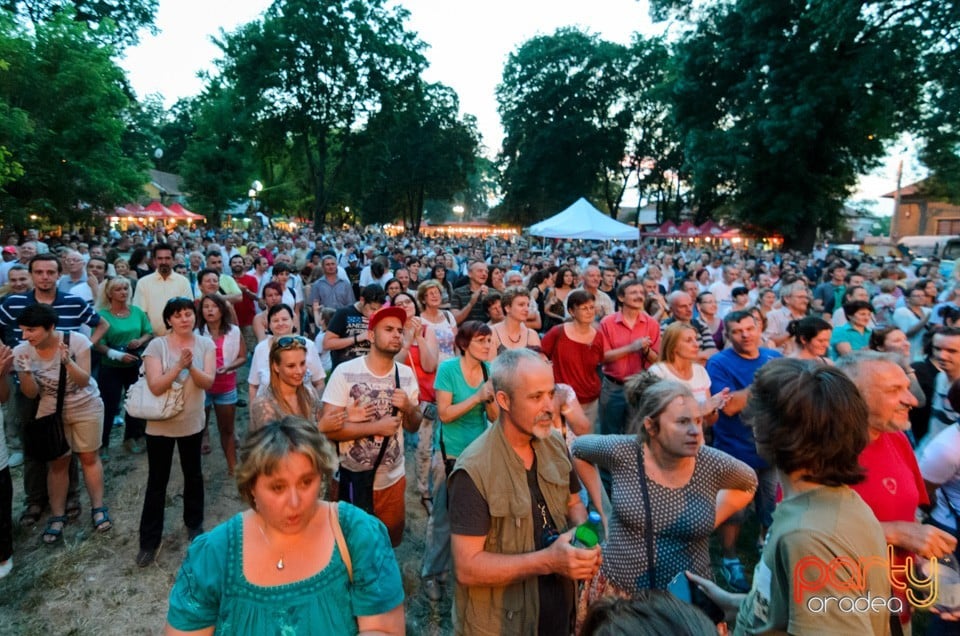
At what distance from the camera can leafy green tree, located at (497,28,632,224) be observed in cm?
4322

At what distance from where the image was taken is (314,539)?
171 centimetres

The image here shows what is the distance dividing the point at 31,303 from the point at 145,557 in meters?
2.49

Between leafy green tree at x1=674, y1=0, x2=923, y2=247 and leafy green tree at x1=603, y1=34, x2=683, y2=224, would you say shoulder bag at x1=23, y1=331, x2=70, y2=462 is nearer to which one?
leafy green tree at x1=674, y1=0, x2=923, y2=247

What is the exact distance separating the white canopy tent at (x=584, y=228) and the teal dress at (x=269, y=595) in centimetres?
1753

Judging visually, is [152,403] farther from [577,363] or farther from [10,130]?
[10,130]

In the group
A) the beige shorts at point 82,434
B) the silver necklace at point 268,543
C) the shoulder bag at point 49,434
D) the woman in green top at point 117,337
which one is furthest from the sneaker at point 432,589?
the woman in green top at point 117,337

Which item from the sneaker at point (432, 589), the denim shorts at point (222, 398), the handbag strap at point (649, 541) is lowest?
the sneaker at point (432, 589)

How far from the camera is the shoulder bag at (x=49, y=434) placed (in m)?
3.94

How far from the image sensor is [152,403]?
3789mm

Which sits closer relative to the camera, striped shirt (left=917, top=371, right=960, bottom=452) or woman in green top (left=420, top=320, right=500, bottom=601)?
striped shirt (left=917, top=371, right=960, bottom=452)

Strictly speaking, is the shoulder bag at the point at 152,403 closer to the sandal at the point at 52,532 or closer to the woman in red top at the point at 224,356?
the woman in red top at the point at 224,356

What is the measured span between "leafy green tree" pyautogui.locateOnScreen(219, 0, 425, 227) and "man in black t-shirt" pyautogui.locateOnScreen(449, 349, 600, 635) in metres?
32.5

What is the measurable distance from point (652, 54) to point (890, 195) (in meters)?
39.7

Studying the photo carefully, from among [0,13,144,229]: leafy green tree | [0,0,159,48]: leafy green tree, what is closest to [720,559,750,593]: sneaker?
[0,13,144,229]: leafy green tree
